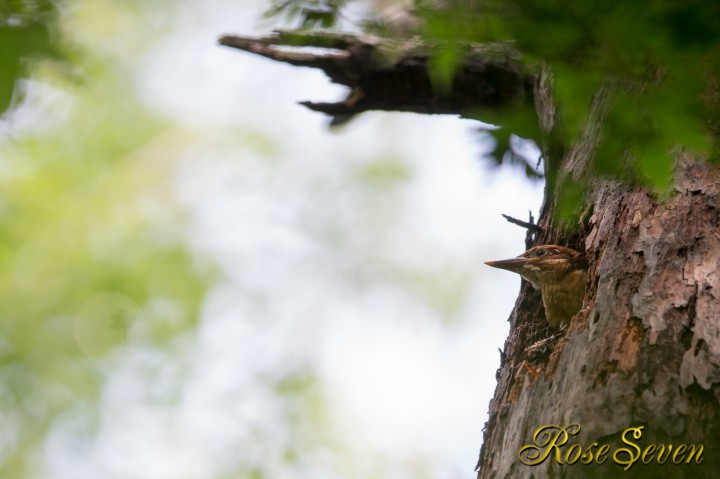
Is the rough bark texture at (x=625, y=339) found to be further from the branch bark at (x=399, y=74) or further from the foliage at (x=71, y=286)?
the foliage at (x=71, y=286)

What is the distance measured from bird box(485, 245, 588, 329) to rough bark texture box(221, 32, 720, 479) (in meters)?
0.10

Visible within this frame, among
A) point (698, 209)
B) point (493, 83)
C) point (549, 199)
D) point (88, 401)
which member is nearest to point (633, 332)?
point (698, 209)

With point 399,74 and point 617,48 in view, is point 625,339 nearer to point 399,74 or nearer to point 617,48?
point 617,48

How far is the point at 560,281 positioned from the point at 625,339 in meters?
1.14

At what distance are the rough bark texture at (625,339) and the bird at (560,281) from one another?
0.33 feet

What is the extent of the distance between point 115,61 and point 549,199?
7.98 m

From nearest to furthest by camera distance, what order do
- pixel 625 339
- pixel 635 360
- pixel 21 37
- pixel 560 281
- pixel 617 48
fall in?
1. pixel 617 48
2. pixel 21 37
3. pixel 635 360
4. pixel 625 339
5. pixel 560 281

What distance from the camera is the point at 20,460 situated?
9188 mm

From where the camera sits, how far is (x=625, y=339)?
8.20 ft

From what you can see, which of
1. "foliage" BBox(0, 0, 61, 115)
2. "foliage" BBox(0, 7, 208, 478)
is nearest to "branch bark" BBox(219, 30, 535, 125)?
"foliage" BBox(0, 0, 61, 115)

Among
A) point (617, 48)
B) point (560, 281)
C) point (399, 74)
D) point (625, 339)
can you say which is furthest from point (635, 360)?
point (399, 74)

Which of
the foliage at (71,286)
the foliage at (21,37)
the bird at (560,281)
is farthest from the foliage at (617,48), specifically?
the foliage at (71,286)

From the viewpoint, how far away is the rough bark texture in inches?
87.0

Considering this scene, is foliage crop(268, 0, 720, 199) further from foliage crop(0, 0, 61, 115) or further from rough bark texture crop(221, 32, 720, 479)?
foliage crop(0, 0, 61, 115)
